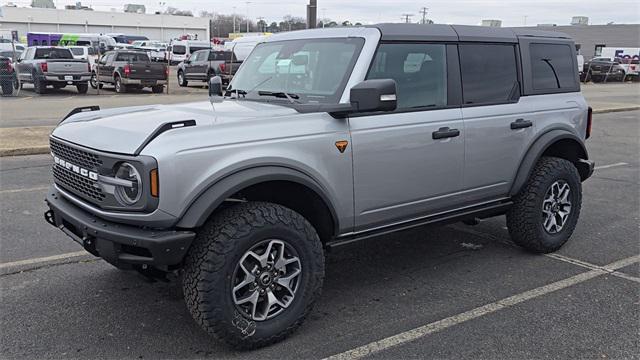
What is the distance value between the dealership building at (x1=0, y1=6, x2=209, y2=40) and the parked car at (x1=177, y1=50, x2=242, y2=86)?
2463 inches

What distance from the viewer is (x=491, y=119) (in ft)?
15.1

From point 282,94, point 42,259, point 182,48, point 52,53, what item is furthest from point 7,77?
point 182,48

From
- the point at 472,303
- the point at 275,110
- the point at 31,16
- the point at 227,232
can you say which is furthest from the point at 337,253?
the point at 31,16

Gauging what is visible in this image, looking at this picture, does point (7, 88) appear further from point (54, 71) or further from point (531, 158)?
point (531, 158)

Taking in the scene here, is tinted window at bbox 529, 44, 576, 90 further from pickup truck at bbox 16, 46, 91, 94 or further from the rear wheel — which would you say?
the rear wheel

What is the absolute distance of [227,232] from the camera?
10.6 ft

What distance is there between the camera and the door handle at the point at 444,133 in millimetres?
4191

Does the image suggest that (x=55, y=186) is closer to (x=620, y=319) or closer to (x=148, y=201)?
(x=148, y=201)

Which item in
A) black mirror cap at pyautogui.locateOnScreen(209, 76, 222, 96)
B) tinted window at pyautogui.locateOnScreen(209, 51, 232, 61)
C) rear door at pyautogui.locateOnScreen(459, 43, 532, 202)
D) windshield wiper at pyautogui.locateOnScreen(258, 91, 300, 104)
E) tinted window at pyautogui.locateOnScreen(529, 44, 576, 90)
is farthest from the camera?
tinted window at pyautogui.locateOnScreen(209, 51, 232, 61)

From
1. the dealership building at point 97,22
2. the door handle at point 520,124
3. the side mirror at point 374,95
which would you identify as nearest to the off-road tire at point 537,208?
the door handle at point 520,124

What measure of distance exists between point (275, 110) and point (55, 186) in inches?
64.3

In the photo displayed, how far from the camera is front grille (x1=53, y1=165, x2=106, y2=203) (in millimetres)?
3350

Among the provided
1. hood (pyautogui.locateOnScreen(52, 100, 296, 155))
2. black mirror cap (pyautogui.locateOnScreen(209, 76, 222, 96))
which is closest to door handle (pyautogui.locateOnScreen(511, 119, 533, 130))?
hood (pyautogui.locateOnScreen(52, 100, 296, 155))

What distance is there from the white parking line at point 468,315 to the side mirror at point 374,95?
1454mm
